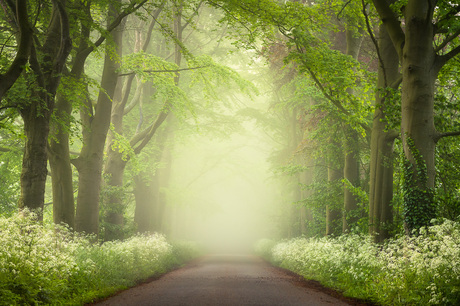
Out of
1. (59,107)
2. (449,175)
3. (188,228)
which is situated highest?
(59,107)

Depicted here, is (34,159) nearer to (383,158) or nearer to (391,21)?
(383,158)

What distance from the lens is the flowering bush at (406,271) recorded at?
219 inches

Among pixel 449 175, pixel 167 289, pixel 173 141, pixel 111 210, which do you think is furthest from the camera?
pixel 173 141

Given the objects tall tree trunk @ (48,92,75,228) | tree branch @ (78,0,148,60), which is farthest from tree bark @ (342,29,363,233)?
tall tree trunk @ (48,92,75,228)

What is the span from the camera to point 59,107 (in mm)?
11750

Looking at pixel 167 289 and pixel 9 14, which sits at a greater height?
pixel 9 14

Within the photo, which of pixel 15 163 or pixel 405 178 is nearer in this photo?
pixel 405 178

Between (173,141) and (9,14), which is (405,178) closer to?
(9,14)

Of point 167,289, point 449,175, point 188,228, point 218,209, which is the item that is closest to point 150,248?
point 167,289

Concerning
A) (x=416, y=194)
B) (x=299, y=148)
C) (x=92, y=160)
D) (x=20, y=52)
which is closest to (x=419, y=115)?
(x=416, y=194)

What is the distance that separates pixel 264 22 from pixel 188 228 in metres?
42.7

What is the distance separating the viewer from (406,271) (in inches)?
256

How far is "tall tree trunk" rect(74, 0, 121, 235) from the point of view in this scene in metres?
12.9

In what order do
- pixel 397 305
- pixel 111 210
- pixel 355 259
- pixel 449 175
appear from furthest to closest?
pixel 111 210 < pixel 449 175 < pixel 355 259 < pixel 397 305
